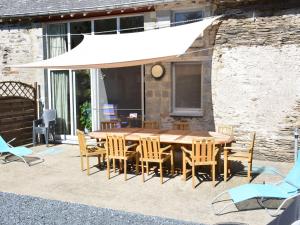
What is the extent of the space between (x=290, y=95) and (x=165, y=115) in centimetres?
385

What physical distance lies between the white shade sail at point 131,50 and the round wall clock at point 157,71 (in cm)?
147

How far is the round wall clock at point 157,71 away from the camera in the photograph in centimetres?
1141

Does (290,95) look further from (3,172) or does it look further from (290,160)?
(3,172)

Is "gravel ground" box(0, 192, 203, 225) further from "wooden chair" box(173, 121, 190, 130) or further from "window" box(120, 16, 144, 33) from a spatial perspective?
"window" box(120, 16, 144, 33)

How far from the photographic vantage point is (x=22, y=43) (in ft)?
44.0

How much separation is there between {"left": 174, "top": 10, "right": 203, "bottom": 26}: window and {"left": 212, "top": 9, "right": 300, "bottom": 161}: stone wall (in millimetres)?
969

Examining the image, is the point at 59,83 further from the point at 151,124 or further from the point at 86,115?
the point at 151,124

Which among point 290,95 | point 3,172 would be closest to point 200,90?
point 290,95

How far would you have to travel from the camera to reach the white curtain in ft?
43.0

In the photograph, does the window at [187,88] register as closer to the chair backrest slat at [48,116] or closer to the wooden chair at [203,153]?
the wooden chair at [203,153]

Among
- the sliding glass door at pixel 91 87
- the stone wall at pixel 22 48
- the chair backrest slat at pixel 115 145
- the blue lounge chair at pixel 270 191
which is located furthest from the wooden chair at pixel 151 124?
the stone wall at pixel 22 48

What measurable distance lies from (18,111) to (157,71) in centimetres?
530

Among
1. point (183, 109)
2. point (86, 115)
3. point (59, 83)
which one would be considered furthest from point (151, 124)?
point (59, 83)

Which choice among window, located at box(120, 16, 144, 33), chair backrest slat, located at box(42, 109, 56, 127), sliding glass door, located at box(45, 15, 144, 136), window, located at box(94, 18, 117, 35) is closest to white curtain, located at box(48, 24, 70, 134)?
sliding glass door, located at box(45, 15, 144, 136)
